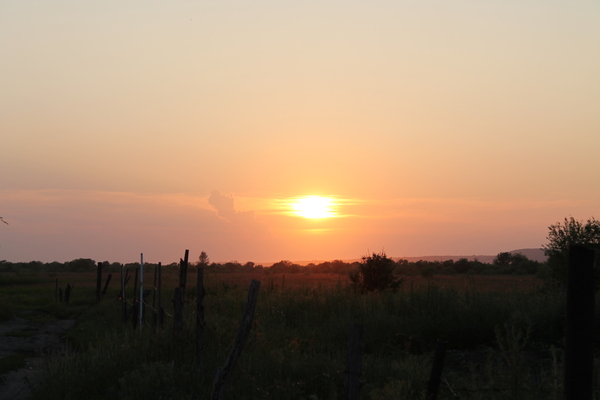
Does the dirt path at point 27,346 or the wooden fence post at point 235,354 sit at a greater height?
the wooden fence post at point 235,354

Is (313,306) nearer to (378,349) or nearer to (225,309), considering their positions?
(225,309)

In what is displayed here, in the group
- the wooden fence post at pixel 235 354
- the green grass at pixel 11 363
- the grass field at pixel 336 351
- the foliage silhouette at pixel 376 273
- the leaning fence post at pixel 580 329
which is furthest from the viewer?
the foliage silhouette at pixel 376 273

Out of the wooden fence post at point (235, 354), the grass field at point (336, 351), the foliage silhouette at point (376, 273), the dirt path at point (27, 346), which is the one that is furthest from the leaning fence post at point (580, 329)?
the foliage silhouette at point (376, 273)

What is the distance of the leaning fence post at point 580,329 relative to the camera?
406 cm

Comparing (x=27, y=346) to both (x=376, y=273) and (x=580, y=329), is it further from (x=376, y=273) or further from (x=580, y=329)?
(x=580, y=329)

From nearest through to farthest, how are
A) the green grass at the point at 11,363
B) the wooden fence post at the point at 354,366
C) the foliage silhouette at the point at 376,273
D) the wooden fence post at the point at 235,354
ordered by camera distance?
Answer: the wooden fence post at the point at 354,366 → the wooden fence post at the point at 235,354 → the green grass at the point at 11,363 → the foliage silhouette at the point at 376,273

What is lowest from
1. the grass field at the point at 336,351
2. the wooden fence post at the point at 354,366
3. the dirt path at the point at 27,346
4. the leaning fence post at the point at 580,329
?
the dirt path at the point at 27,346

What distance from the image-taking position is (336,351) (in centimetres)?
1322

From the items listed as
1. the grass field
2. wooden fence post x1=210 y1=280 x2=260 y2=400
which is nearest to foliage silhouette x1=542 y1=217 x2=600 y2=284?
the grass field

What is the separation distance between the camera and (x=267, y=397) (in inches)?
358

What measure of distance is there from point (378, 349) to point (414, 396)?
17.3 feet

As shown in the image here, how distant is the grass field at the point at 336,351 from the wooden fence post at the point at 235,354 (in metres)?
1.38

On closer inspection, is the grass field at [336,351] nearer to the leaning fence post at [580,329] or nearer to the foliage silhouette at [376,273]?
the leaning fence post at [580,329]

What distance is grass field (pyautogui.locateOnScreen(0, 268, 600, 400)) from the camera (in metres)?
8.97
